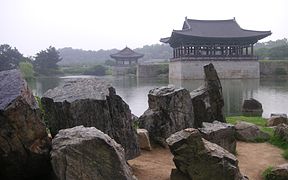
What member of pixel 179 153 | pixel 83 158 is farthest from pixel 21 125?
pixel 179 153

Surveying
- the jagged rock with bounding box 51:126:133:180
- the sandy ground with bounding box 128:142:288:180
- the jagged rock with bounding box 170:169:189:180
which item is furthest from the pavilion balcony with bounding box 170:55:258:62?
the jagged rock with bounding box 51:126:133:180

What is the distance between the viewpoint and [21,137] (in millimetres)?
4023

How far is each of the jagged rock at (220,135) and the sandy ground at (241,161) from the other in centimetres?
36

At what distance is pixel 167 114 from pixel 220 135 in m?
1.29

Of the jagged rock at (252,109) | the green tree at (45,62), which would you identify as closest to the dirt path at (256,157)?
the jagged rock at (252,109)

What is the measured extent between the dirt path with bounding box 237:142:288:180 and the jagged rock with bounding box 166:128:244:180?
4.39 feet

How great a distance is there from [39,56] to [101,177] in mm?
56974

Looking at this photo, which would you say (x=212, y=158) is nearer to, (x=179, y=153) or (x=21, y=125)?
(x=179, y=153)

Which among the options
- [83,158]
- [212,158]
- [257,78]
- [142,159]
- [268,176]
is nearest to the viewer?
[83,158]

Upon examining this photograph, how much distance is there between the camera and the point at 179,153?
528 cm

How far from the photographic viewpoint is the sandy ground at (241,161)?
5.91 m

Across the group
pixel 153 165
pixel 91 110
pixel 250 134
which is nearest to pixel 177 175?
pixel 153 165

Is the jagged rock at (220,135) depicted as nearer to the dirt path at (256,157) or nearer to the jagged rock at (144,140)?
the dirt path at (256,157)

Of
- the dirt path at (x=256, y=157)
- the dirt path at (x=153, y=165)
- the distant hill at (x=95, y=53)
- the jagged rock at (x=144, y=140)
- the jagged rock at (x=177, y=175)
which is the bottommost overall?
the dirt path at (x=256, y=157)
